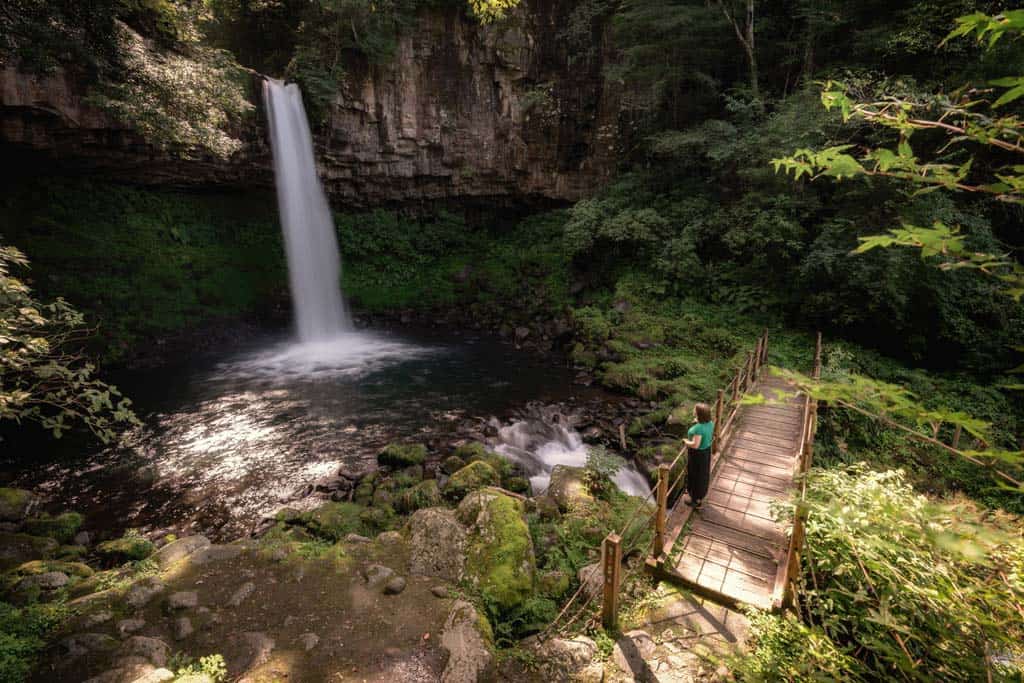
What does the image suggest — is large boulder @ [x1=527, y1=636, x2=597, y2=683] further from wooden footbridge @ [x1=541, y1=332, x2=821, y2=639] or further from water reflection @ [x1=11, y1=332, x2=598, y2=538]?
water reflection @ [x1=11, y1=332, x2=598, y2=538]

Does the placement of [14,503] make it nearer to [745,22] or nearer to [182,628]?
[182,628]

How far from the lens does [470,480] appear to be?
8.12m

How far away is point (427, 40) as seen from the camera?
19.5 metres

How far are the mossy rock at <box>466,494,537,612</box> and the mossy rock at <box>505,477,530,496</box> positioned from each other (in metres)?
2.21

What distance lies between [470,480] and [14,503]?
786 centimetres

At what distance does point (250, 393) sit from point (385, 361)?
14.8 feet

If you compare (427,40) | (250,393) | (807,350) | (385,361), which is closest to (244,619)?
(250,393)

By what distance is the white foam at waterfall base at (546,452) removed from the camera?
359 inches

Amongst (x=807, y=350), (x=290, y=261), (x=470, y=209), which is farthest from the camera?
(x=470, y=209)

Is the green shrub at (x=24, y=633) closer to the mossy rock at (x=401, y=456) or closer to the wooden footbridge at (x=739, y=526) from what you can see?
the mossy rock at (x=401, y=456)

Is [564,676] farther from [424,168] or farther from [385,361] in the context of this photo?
[424,168]

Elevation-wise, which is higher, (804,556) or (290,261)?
(290,261)

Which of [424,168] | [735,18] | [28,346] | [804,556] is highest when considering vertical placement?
[735,18]

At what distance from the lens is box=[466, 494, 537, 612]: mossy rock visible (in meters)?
5.48
